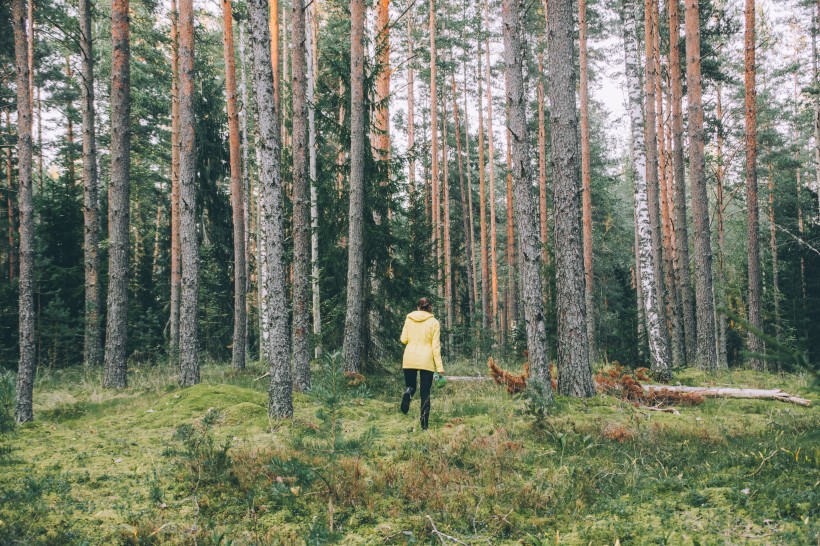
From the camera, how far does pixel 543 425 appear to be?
22.0ft

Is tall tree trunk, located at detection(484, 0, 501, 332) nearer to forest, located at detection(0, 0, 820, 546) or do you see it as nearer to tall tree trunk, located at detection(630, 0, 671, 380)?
forest, located at detection(0, 0, 820, 546)

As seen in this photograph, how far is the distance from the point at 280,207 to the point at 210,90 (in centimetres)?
1539

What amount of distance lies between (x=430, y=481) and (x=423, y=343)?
269 cm

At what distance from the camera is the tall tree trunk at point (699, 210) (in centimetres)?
1380

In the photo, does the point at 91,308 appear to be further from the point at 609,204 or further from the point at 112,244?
the point at 609,204

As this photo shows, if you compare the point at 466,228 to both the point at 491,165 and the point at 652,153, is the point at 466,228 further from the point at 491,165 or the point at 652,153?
the point at 652,153

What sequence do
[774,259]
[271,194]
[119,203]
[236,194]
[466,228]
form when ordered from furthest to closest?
1. [466,228]
2. [774,259]
3. [236,194]
4. [119,203]
5. [271,194]

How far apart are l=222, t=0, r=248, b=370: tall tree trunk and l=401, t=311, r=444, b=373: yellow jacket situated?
29.8 ft

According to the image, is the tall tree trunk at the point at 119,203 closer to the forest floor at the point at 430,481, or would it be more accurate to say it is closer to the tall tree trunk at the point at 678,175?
the forest floor at the point at 430,481

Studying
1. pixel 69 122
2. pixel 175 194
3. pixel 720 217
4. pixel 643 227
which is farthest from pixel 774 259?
pixel 69 122

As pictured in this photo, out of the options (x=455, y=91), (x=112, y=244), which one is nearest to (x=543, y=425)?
Answer: (x=112, y=244)

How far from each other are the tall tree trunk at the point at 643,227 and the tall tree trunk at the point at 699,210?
1196 millimetres

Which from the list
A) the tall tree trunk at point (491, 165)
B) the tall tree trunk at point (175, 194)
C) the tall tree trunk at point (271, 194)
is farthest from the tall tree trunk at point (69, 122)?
the tall tree trunk at point (491, 165)

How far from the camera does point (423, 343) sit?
24.6 feet
